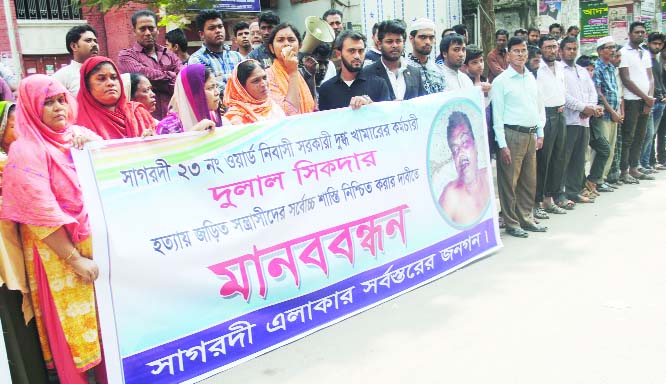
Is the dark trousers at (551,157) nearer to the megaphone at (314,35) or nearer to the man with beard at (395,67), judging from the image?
the man with beard at (395,67)

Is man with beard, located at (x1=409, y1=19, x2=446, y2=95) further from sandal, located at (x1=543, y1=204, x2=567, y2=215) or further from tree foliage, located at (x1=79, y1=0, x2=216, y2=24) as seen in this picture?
tree foliage, located at (x1=79, y1=0, x2=216, y2=24)

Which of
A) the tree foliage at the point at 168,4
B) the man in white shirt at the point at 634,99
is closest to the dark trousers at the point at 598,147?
the man in white shirt at the point at 634,99

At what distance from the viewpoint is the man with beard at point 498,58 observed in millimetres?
7852

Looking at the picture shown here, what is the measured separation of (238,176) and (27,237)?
40.9 inches

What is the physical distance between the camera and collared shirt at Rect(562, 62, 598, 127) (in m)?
6.16

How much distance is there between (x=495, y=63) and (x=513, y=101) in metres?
2.99

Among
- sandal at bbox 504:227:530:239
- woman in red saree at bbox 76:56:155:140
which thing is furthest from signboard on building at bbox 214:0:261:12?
woman in red saree at bbox 76:56:155:140

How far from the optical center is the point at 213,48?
5.02 metres

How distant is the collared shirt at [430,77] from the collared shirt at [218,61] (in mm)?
1613

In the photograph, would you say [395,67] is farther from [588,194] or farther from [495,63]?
[495,63]

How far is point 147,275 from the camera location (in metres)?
2.70

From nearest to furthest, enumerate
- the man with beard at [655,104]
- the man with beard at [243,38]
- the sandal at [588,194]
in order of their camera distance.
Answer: the man with beard at [243,38], the sandal at [588,194], the man with beard at [655,104]

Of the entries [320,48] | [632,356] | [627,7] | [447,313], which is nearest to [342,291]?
[447,313]

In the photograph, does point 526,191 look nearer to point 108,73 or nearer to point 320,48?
point 320,48
